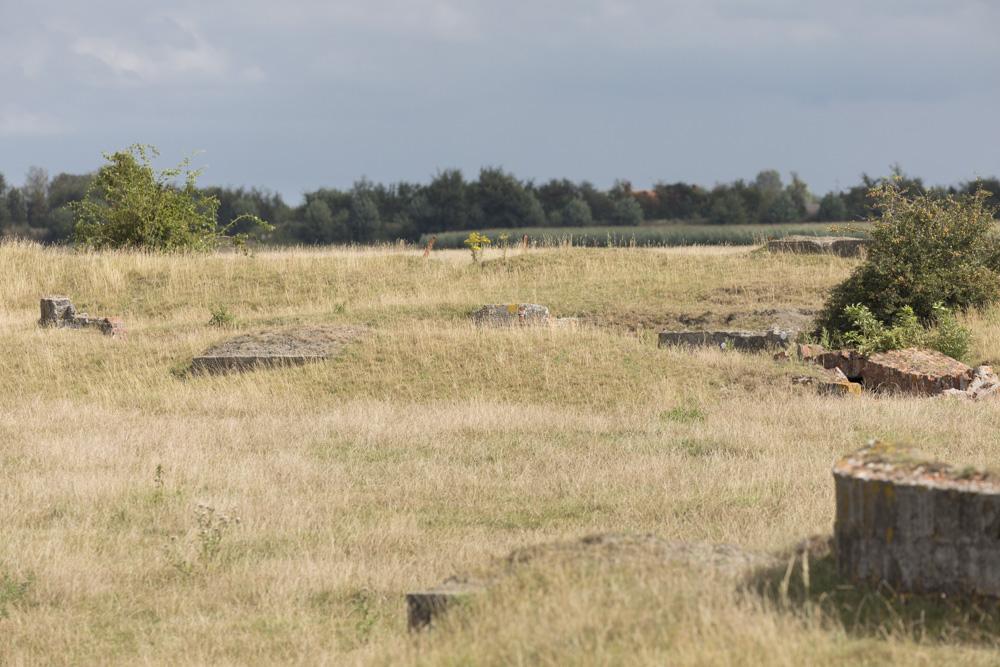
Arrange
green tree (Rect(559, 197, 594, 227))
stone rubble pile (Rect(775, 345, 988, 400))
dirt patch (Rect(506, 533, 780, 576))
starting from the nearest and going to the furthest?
dirt patch (Rect(506, 533, 780, 576)), stone rubble pile (Rect(775, 345, 988, 400)), green tree (Rect(559, 197, 594, 227))

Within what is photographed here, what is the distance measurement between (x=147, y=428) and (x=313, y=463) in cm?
310

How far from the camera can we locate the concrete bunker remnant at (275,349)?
57.2 feet

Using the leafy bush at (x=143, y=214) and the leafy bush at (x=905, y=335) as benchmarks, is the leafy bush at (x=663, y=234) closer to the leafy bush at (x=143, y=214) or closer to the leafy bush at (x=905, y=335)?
the leafy bush at (x=143, y=214)

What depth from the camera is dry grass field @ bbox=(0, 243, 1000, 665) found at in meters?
5.33

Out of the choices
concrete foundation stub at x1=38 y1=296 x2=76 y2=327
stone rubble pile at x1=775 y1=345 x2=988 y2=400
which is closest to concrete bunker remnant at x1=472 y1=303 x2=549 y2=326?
stone rubble pile at x1=775 y1=345 x2=988 y2=400

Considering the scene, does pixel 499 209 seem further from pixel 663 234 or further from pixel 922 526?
pixel 922 526

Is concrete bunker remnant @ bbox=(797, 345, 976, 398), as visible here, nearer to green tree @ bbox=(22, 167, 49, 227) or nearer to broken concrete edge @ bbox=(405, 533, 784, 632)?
broken concrete edge @ bbox=(405, 533, 784, 632)

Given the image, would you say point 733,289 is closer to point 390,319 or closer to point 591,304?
point 591,304

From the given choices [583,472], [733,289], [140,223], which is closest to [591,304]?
[733,289]

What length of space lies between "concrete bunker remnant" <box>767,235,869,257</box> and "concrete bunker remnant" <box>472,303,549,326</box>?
31.6 ft

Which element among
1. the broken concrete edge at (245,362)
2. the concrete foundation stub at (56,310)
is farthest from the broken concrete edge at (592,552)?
the concrete foundation stub at (56,310)

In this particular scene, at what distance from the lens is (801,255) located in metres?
28.7

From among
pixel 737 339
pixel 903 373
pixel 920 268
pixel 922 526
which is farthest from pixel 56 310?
pixel 922 526

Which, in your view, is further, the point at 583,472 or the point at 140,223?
the point at 140,223
